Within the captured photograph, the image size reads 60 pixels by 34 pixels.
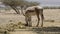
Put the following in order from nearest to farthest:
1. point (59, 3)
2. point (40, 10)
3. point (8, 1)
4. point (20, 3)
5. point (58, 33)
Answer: point (58, 33) < point (40, 10) < point (8, 1) < point (20, 3) < point (59, 3)

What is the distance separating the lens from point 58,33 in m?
10.8

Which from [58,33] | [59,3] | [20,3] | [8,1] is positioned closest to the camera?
[58,33]

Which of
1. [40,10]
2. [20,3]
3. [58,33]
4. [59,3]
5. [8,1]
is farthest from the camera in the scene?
[59,3]

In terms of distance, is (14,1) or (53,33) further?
(14,1)

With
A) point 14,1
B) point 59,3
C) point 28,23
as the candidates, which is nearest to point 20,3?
point 14,1

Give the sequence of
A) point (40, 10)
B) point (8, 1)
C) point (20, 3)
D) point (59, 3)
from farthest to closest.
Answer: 1. point (59, 3)
2. point (20, 3)
3. point (8, 1)
4. point (40, 10)

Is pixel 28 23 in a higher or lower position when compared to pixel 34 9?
lower

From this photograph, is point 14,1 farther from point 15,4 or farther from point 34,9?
point 34,9

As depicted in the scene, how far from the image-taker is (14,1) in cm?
3119

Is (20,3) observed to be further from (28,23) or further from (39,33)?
(39,33)

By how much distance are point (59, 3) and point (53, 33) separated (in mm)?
41638

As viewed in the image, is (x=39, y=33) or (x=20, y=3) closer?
(x=39, y=33)

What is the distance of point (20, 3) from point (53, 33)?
2212cm

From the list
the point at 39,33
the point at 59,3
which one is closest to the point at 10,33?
the point at 39,33
